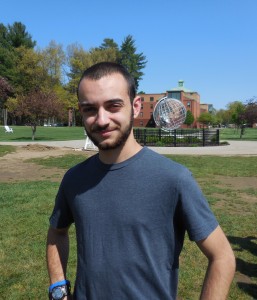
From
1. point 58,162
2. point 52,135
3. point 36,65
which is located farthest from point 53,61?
point 58,162

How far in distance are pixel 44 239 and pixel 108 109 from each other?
14.3 ft

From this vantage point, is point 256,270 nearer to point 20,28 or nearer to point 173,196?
point 173,196

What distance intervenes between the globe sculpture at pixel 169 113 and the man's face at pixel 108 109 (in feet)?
106

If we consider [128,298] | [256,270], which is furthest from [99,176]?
[256,270]

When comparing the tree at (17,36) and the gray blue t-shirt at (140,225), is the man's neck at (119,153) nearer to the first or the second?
the gray blue t-shirt at (140,225)

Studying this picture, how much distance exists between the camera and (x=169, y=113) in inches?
1351

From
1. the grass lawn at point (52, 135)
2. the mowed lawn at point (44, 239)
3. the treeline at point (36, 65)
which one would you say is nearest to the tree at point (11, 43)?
the treeline at point (36, 65)

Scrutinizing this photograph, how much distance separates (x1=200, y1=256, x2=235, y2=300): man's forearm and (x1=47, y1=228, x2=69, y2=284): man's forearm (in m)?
0.77

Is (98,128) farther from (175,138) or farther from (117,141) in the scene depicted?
(175,138)

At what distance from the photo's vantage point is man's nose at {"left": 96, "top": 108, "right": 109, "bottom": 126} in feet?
5.39

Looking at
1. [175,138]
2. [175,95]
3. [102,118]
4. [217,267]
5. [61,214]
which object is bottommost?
[175,138]

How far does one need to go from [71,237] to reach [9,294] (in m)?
1.76

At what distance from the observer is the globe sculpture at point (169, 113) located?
34.1 metres

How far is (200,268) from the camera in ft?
15.2
